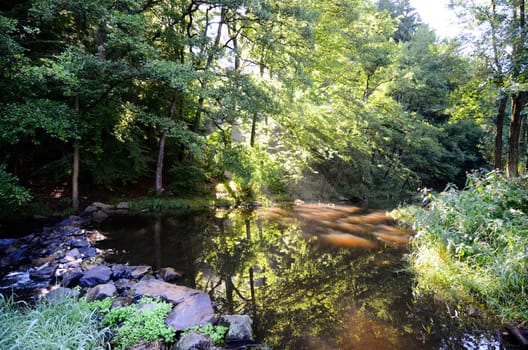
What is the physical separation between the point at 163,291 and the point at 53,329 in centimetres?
138

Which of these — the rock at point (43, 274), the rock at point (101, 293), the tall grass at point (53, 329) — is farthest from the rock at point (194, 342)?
the rock at point (43, 274)

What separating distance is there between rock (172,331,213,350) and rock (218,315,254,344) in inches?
9.8

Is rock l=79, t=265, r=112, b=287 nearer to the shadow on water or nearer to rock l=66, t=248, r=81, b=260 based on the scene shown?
the shadow on water

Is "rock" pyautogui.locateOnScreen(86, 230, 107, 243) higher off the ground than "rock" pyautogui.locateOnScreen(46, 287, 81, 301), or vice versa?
"rock" pyautogui.locateOnScreen(46, 287, 81, 301)

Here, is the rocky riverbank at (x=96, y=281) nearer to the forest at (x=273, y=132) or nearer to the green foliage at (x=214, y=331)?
the green foliage at (x=214, y=331)

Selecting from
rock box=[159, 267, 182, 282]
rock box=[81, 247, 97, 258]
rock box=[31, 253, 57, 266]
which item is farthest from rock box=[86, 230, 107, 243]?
rock box=[159, 267, 182, 282]

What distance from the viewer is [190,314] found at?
3.30 metres

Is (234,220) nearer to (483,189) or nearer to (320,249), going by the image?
(320,249)

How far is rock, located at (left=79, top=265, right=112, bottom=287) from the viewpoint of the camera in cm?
422

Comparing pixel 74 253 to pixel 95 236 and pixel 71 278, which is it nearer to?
pixel 71 278

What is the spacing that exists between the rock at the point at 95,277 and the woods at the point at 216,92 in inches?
119

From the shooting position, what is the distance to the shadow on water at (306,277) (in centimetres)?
327

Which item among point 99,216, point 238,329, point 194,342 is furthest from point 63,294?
point 99,216

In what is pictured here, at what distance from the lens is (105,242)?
21.4 ft
